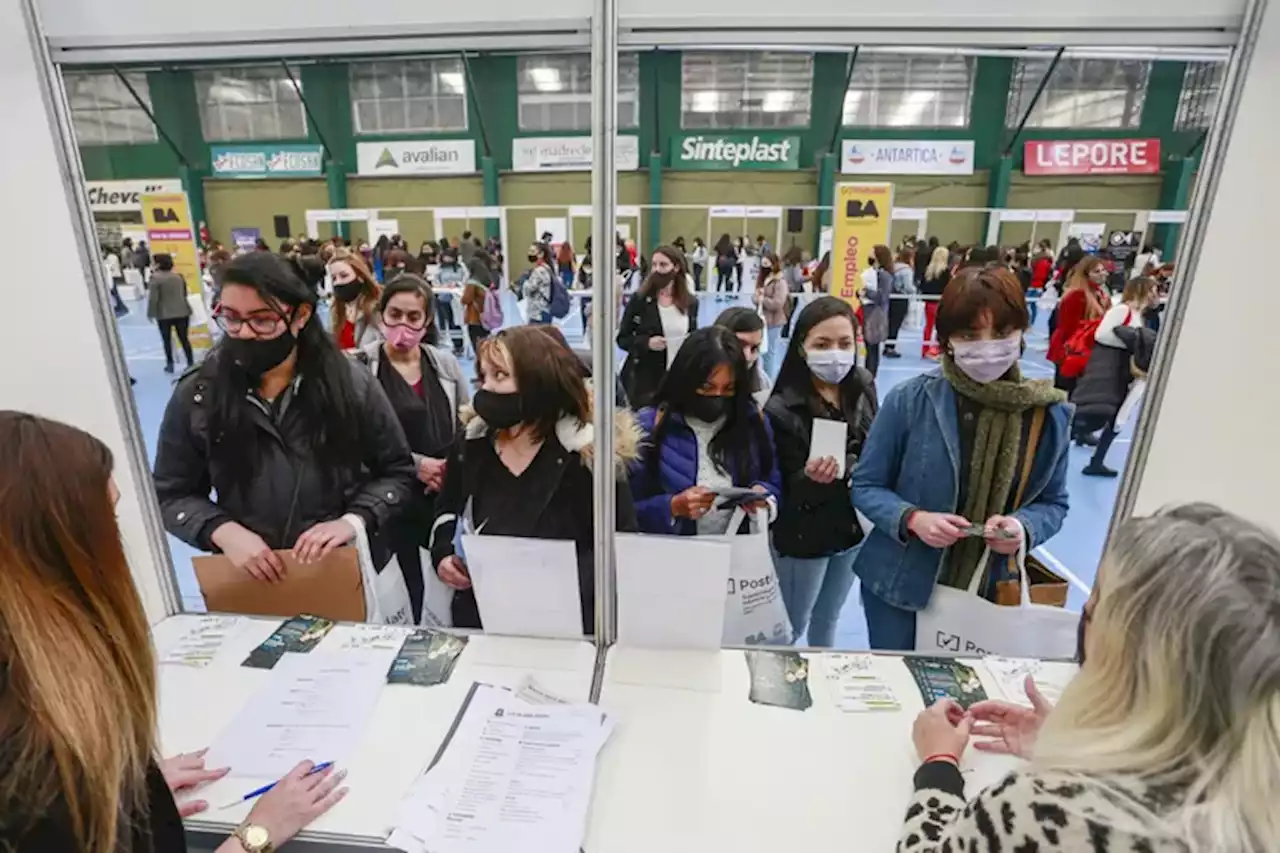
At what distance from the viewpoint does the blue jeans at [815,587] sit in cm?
197

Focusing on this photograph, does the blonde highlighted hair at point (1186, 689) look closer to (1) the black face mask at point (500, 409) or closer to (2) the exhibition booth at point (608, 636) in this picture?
(2) the exhibition booth at point (608, 636)

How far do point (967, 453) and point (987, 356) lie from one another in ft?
0.68

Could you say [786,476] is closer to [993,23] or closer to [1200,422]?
[1200,422]

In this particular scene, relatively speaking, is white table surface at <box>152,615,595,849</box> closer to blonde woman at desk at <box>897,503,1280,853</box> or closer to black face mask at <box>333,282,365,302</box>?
blonde woman at desk at <box>897,503,1280,853</box>

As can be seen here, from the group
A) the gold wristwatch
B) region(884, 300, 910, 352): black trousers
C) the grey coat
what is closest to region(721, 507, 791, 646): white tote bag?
the gold wristwatch

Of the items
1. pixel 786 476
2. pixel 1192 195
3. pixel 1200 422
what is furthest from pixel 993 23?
pixel 786 476

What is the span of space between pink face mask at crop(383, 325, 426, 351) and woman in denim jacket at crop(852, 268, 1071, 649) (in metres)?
1.30

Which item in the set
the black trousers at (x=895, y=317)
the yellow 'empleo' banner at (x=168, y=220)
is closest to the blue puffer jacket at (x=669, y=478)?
the yellow 'empleo' banner at (x=168, y=220)

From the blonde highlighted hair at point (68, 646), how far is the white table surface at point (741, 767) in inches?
23.2

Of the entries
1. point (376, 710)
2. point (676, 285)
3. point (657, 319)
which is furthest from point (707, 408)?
point (676, 285)

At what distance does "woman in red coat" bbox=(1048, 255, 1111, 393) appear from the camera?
14.5 feet

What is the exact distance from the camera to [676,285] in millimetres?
3920

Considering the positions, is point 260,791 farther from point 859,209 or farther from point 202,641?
point 859,209

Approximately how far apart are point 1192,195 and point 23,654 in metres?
1.79
